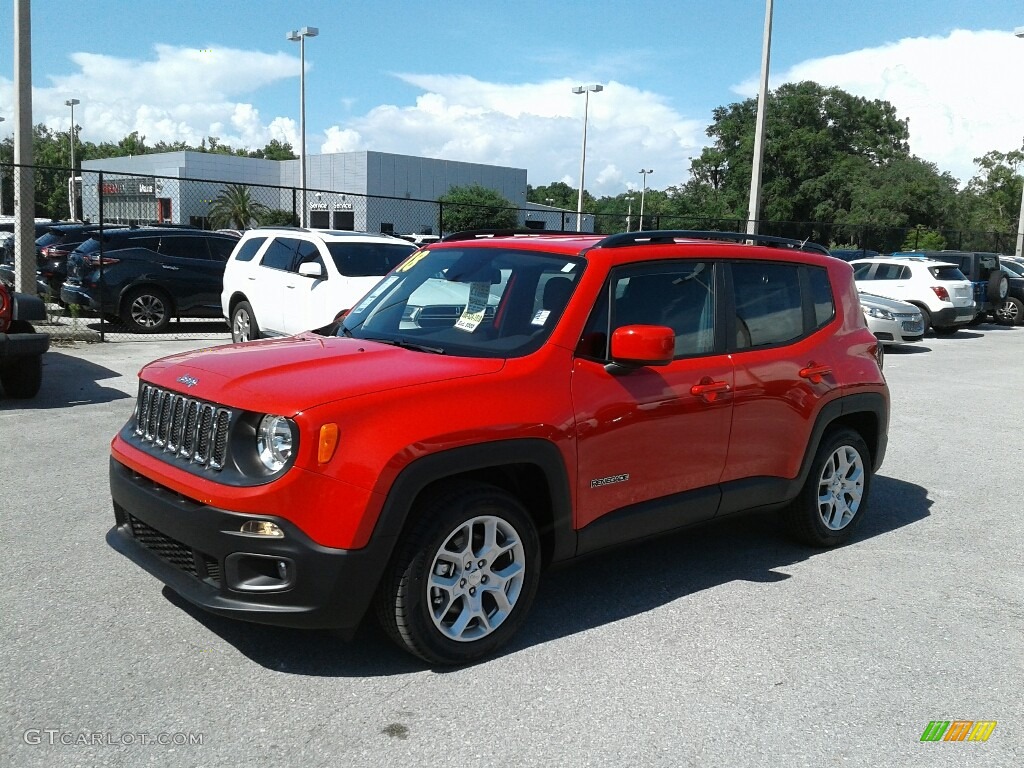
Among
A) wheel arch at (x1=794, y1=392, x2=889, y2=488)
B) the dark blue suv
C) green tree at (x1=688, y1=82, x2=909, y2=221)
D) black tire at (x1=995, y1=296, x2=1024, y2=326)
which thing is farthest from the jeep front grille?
green tree at (x1=688, y1=82, x2=909, y2=221)

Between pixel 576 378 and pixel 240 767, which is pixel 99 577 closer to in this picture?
pixel 240 767

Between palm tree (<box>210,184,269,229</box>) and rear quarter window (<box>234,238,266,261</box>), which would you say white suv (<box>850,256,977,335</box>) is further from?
palm tree (<box>210,184,269,229</box>)

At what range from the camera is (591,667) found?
13.0ft

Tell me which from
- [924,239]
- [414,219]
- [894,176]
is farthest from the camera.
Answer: [894,176]

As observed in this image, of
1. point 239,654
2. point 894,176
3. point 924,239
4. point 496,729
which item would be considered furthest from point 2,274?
point 894,176

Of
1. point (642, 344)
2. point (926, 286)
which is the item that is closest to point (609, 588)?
point (642, 344)

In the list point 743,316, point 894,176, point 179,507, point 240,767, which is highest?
point 894,176

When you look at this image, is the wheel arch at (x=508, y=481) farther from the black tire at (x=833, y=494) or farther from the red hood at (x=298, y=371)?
the black tire at (x=833, y=494)

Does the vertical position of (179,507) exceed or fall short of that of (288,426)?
it falls short

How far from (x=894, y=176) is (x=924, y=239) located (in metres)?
19.2

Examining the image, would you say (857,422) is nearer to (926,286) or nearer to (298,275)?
(298,275)

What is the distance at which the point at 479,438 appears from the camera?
3.81m

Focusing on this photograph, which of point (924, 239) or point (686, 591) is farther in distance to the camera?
point (924, 239)

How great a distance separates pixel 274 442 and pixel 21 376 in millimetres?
6684
